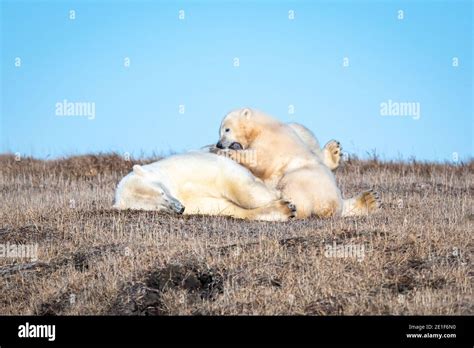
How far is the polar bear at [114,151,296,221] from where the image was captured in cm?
1039

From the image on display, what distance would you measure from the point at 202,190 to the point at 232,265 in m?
2.93

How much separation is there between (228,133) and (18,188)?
19.0ft

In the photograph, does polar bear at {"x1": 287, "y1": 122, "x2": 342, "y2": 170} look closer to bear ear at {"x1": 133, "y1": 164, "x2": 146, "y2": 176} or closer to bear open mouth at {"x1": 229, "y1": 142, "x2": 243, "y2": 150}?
bear open mouth at {"x1": 229, "y1": 142, "x2": 243, "y2": 150}

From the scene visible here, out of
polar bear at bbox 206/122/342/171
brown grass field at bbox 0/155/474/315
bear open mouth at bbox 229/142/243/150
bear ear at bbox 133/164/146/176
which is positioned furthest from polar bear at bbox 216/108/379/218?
bear ear at bbox 133/164/146/176

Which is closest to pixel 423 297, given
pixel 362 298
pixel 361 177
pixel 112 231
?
pixel 362 298

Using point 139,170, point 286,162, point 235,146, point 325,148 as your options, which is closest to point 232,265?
point 139,170

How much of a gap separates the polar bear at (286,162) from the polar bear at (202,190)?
1.24ft

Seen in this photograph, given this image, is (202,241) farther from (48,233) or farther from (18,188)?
(18,188)

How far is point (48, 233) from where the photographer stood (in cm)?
970

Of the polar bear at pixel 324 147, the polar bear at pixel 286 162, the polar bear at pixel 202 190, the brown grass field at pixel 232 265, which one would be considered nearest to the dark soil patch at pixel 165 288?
the brown grass field at pixel 232 265

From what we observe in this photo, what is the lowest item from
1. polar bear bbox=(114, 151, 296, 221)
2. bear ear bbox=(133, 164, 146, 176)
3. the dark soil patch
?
the dark soil patch

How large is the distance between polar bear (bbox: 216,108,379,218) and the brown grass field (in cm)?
49

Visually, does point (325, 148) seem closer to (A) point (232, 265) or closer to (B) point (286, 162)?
(B) point (286, 162)
